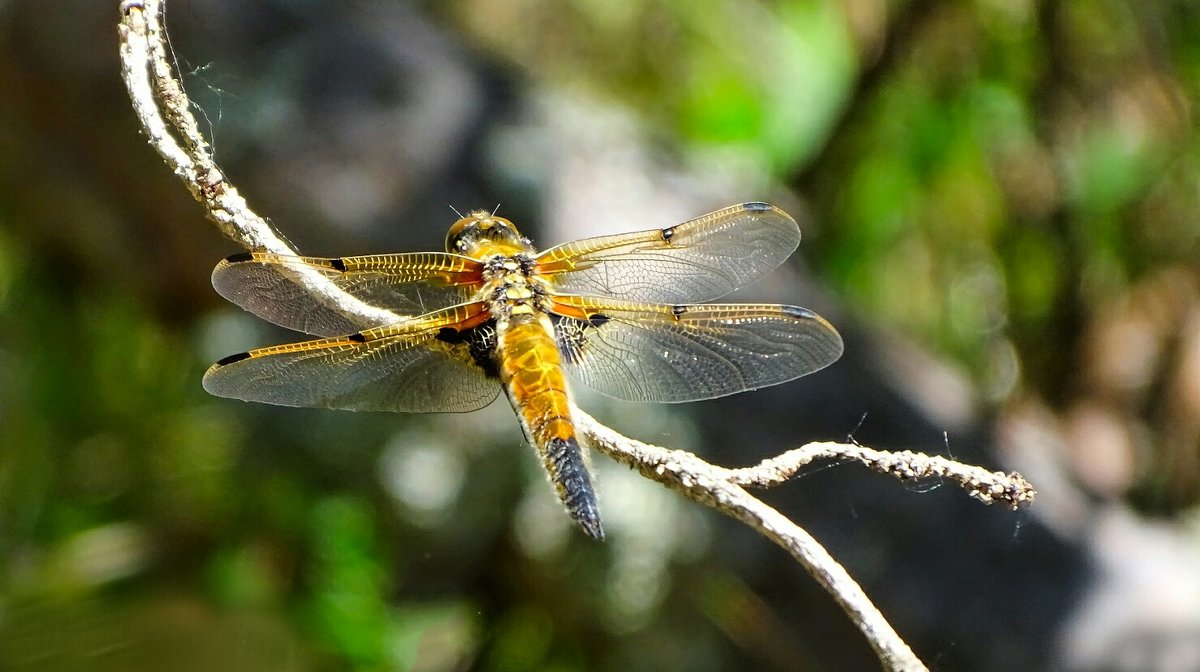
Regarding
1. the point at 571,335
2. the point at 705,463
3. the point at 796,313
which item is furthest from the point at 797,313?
the point at 705,463

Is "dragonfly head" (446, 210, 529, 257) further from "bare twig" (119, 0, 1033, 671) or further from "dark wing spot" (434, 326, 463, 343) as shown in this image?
"bare twig" (119, 0, 1033, 671)

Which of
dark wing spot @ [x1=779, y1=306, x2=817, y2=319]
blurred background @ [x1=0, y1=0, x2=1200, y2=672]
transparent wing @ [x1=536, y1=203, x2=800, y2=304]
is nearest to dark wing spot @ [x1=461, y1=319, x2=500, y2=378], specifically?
transparent wing @ [x1=536, y1=203, x2=800, y2=304]

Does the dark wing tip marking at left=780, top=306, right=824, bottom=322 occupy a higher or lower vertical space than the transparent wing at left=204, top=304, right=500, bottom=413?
higher

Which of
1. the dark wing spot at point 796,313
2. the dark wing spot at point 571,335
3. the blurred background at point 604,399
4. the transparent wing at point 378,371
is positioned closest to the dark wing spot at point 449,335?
the transparent wing at point 378,371

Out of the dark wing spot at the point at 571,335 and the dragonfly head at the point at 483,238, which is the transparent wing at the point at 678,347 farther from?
the dragonfly head at the point at 483,238

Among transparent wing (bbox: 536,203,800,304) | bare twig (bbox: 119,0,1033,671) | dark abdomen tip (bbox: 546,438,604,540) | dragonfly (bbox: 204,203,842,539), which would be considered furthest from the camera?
transparent wing (bbox: 536,203,800,304)

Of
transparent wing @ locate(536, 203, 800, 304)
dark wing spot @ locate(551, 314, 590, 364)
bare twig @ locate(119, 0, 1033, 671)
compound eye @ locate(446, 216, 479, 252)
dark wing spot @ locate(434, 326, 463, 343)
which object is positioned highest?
compound eye @ locate(446, 216, 479, 252)

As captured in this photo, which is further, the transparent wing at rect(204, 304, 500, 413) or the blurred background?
the blurred background
